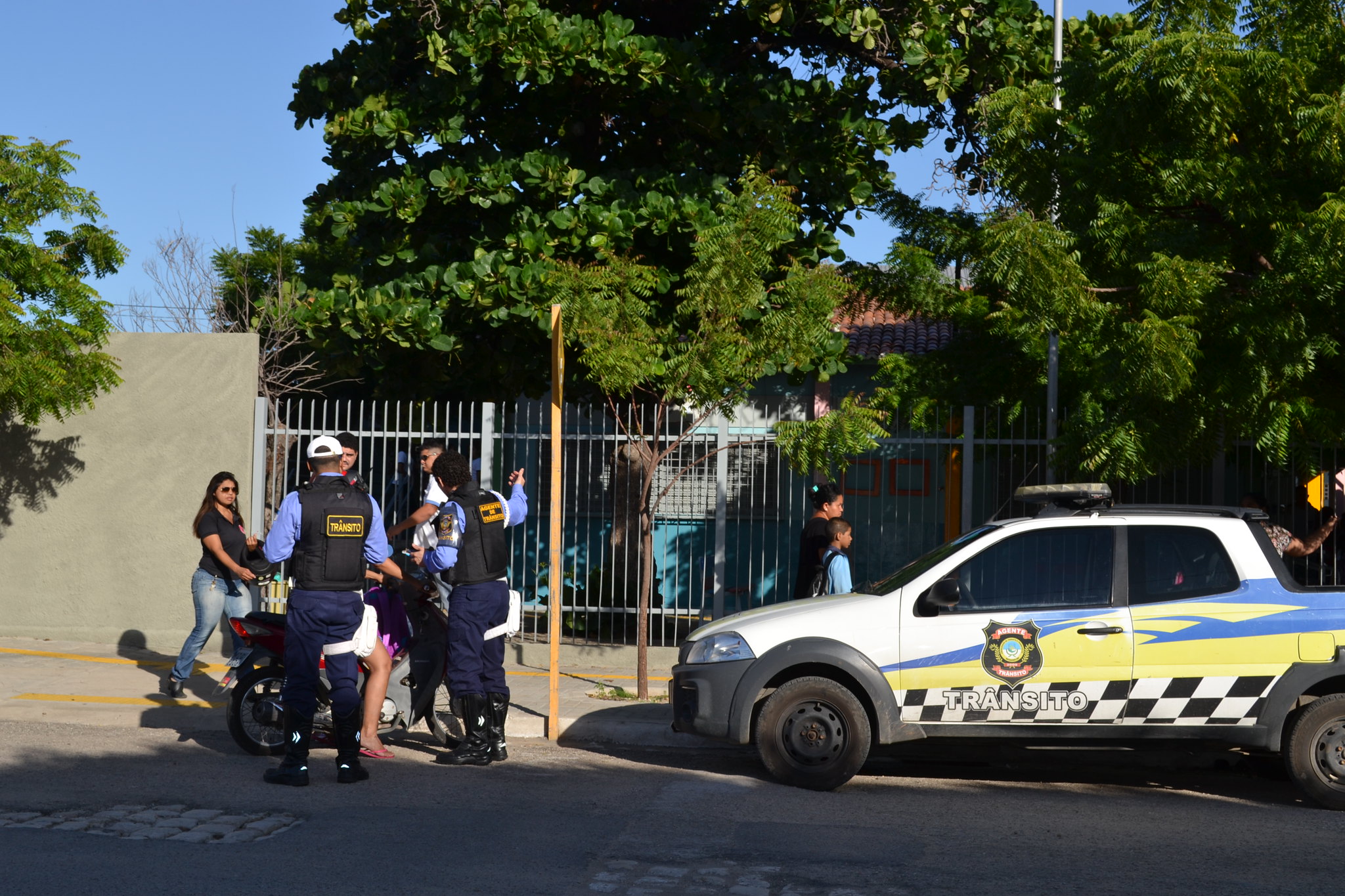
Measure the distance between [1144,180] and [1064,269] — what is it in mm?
1094

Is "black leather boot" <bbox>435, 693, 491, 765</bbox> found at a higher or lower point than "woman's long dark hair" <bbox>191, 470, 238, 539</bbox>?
lower

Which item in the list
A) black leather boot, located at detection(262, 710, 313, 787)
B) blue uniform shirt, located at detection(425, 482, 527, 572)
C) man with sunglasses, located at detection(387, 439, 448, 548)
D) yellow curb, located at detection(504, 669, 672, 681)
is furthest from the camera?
yellow curb, located at detection(504, 669, 672, 681)

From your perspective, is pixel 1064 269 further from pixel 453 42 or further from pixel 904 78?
pixel 453 42

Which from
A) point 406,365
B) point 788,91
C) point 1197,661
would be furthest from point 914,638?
point 406,365

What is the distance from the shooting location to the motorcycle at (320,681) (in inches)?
303

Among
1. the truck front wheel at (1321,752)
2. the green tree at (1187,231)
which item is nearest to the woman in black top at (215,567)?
the green tree at (1187,231)

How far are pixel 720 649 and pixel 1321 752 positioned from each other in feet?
11.1

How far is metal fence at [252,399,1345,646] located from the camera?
11.4 metres

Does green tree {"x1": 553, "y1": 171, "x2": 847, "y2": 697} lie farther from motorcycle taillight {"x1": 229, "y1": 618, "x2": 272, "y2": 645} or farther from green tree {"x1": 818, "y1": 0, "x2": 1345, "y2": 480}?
motorcycle taillight {"x1": 229, "y1": 618, "x2": 272, "y2": 645}

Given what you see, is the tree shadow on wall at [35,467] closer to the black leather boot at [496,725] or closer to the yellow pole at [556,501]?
the yellow pole at [556,501]

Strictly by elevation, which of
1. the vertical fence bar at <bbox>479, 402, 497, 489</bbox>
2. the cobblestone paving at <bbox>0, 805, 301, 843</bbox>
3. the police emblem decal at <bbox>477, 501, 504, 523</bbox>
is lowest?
the cobblestone paving at <bbox>0, 805, 301, 843</bbox>

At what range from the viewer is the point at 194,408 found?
12016mm

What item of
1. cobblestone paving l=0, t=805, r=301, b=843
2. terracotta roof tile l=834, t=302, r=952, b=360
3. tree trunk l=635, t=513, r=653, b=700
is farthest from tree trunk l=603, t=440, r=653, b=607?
cobblestone paving l=0, t=805, r=301, b=843

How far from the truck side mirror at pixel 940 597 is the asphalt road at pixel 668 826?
108 centimetres
